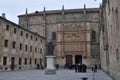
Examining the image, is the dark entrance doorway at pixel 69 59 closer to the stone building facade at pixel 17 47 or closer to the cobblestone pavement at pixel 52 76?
the stone building facade at pixel 17 47

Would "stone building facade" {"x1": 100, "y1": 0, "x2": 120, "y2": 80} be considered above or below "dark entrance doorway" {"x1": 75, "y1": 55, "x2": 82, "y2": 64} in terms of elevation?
above

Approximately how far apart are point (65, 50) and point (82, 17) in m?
9.29

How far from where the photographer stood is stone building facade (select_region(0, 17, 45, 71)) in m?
31.5

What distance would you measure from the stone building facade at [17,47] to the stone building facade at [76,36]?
551cm

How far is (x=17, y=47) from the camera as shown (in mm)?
36250

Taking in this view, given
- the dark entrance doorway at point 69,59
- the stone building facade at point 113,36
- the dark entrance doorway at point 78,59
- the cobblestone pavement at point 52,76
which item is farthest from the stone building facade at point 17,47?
the stone building facade at point 113,36

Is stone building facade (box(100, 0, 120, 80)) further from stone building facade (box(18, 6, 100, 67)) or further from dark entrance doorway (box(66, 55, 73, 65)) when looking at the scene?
dark entrance doorway (box(66, 55, 73, 65))

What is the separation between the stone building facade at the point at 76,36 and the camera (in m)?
47.6

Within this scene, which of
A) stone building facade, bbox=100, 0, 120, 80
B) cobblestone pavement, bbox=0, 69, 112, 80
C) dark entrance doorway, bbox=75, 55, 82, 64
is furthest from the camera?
dark entrance doorway, bbox=75, 55, 82, 64

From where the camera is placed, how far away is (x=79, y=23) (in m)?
48.8

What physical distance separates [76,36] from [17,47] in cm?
Answer: 1686

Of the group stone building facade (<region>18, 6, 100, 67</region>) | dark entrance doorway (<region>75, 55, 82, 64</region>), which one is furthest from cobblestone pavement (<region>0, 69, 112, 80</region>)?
dark entrance doorway (<region>75, 55, 82, 64</region>)

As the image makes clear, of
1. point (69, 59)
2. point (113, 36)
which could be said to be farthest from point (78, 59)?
point (113, 36)

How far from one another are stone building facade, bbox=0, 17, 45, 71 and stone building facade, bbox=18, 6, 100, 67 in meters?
5.51
